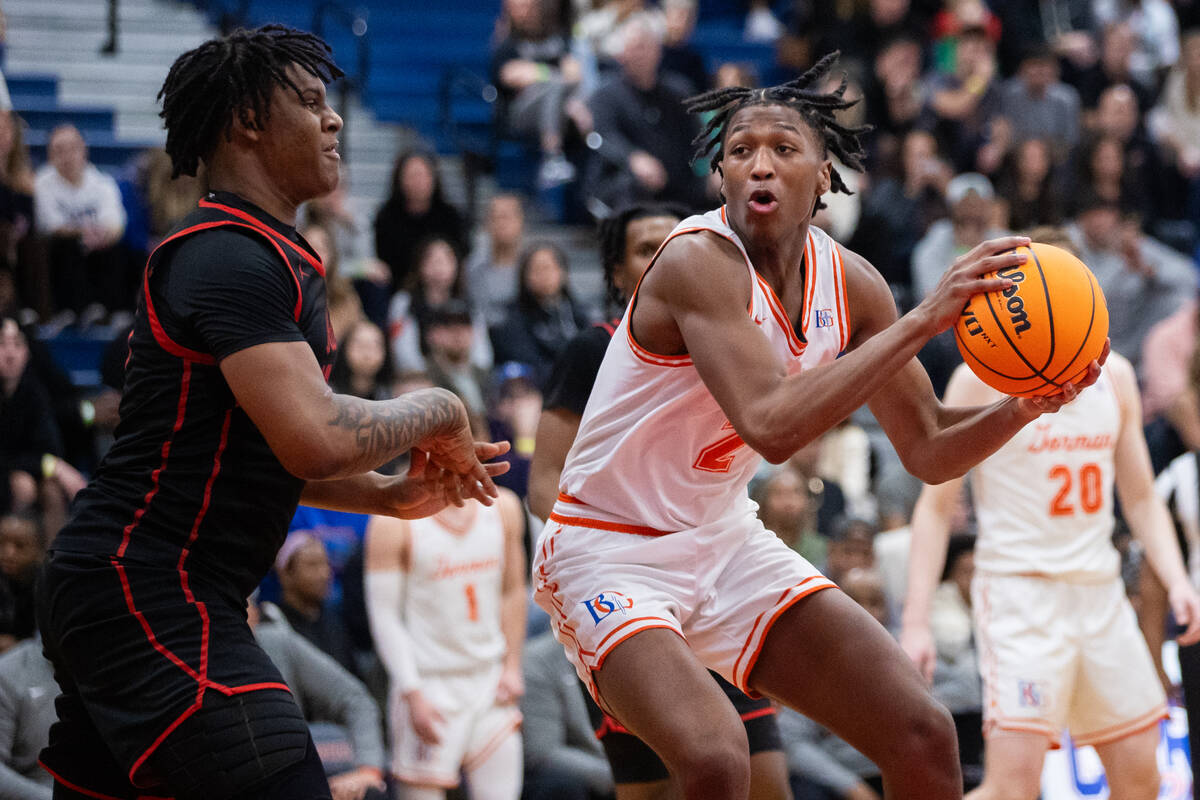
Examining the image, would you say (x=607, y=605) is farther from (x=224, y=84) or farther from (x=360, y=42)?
(x=360, y=42)

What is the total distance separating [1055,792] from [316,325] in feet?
14.8

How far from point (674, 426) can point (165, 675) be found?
1.37m

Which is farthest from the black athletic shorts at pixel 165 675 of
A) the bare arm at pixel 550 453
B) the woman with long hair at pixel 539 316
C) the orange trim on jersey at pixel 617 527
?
the woman with long hair at pixel 539 316

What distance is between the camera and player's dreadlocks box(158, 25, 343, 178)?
342cm

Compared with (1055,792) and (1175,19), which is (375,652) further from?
(1175,19)

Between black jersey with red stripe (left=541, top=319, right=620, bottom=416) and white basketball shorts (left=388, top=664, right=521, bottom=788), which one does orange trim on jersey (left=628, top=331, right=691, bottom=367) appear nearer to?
black jersey with red stripe (left=541, top=319, right=620, bottom=416)

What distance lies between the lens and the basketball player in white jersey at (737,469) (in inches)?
139

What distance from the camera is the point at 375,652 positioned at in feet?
24.9

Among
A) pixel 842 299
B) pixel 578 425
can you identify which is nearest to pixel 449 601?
pixel 578 425

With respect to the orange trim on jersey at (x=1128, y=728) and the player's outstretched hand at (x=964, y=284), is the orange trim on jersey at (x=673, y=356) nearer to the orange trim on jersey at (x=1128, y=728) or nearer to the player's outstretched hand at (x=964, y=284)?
the player's outstretched hand at (x=964, y=284)

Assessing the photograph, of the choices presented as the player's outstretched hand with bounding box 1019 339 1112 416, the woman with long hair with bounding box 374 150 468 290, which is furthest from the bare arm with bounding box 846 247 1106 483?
the woman with long hair with bounding box 374 150 468 290

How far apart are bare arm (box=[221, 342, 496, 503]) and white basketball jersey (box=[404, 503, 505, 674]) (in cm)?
367

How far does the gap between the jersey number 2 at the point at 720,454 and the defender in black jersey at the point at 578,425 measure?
0.82 meters

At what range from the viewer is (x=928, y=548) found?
18.9ft
